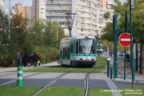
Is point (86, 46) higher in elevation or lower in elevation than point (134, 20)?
lower

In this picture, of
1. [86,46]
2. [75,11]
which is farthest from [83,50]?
[75,11]

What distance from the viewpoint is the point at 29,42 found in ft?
150

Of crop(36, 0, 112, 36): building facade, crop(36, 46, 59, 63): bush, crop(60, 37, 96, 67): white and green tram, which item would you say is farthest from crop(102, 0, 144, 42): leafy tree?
crop(36, 0, 112, 36): building facade

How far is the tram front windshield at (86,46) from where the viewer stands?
35.6 metres

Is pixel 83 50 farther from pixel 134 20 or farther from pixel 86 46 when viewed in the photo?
pixel 134 20

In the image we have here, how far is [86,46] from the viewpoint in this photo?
3569cm

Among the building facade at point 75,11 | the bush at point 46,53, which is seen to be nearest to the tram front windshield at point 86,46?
the bush at point 46,53

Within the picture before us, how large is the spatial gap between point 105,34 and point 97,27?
346ft

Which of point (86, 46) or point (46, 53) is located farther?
point (46, 53)

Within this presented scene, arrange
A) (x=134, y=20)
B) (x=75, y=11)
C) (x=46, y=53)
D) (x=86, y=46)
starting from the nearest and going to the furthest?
(x=134, y=20) < (x=86, y=46) < (x=46, y=53) < (x=75, y=11)

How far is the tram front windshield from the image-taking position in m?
35.6

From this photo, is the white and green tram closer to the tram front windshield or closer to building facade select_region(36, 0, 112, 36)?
the tram front windshield

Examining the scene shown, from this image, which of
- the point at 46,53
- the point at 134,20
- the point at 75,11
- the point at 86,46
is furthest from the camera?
the point at 75,11

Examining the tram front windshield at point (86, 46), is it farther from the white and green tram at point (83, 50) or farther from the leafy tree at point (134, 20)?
the leafy tree at point (134, 20)
